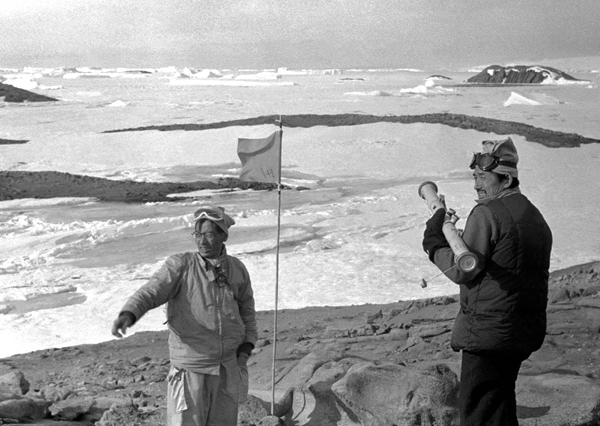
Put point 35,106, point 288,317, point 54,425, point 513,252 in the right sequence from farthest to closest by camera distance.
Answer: point 35,106 → point 288,317 → point 54,425 → point 513,252

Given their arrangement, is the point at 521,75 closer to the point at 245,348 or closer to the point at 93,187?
the point at 93,187

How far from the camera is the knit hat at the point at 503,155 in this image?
2.18 m

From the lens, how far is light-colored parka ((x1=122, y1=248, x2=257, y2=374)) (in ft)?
7.64

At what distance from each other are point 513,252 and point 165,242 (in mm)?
6003

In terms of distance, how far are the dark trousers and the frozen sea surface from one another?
11.4 ft

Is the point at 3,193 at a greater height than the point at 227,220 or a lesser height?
lesser

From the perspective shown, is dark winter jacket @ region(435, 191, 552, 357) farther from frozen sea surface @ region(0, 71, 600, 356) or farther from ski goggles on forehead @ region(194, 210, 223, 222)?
frozen sea surface @ region(0, 71, 600, 356)

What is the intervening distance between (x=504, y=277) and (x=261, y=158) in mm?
1736

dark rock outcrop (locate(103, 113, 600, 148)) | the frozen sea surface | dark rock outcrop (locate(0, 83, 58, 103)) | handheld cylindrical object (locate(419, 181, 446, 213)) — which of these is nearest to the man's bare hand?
handheld cylindrical object (locate(419, 181, 446, 213))

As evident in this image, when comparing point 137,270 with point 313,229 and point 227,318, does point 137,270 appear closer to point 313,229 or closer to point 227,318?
point 313,229

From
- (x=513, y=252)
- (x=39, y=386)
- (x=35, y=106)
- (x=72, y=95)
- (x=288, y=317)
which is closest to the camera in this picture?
(x=513, y=252)

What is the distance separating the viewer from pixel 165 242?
777 centimetres

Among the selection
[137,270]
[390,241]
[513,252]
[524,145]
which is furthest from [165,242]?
[524,145]

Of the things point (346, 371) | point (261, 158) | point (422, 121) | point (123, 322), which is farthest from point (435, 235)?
point (422, 121)
